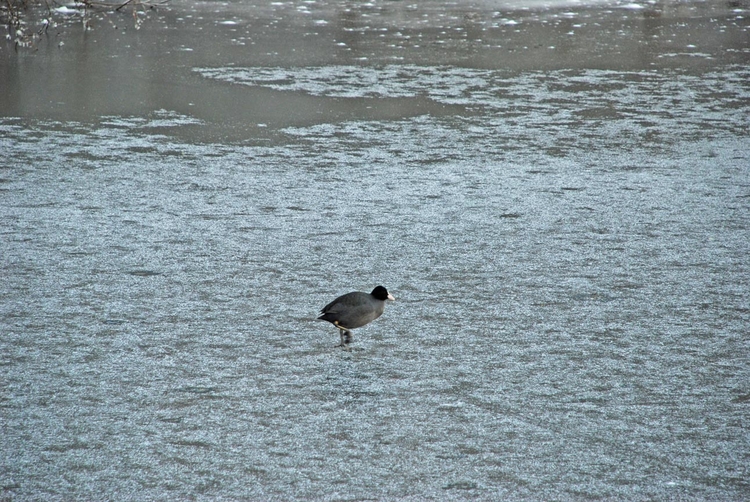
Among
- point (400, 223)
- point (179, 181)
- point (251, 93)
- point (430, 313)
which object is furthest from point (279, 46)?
point (430, 313)

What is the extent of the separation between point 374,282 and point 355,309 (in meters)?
0.90

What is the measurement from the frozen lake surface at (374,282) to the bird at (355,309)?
168mm

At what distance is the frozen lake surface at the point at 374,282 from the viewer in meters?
3.52

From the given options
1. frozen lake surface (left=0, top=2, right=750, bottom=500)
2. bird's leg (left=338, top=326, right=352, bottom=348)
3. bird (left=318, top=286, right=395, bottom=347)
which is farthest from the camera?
bird's leg (left=338, top=326, right=352, bottom=348)

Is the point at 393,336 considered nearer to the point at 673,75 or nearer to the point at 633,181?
the point at 633,181

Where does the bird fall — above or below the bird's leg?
above

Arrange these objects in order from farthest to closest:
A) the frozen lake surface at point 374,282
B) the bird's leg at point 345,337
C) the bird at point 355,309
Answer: the bird's leg at point 345,337 → the bird at point 355,309 → the frozen lake surface at point 374,282

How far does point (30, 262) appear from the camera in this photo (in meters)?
5.56

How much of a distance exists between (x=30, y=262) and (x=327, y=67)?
7.06m

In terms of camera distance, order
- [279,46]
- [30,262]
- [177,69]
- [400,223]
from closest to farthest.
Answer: [30,262]
[400,223]
[177,69]
[279,46]

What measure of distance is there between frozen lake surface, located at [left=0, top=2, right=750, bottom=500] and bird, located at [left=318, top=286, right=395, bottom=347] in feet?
0.55

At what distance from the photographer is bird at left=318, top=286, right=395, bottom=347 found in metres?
4.42

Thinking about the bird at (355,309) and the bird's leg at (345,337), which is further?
the bird's leg at (345,337)

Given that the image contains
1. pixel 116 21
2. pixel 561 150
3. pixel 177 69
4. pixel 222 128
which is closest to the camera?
pixel 561 150
